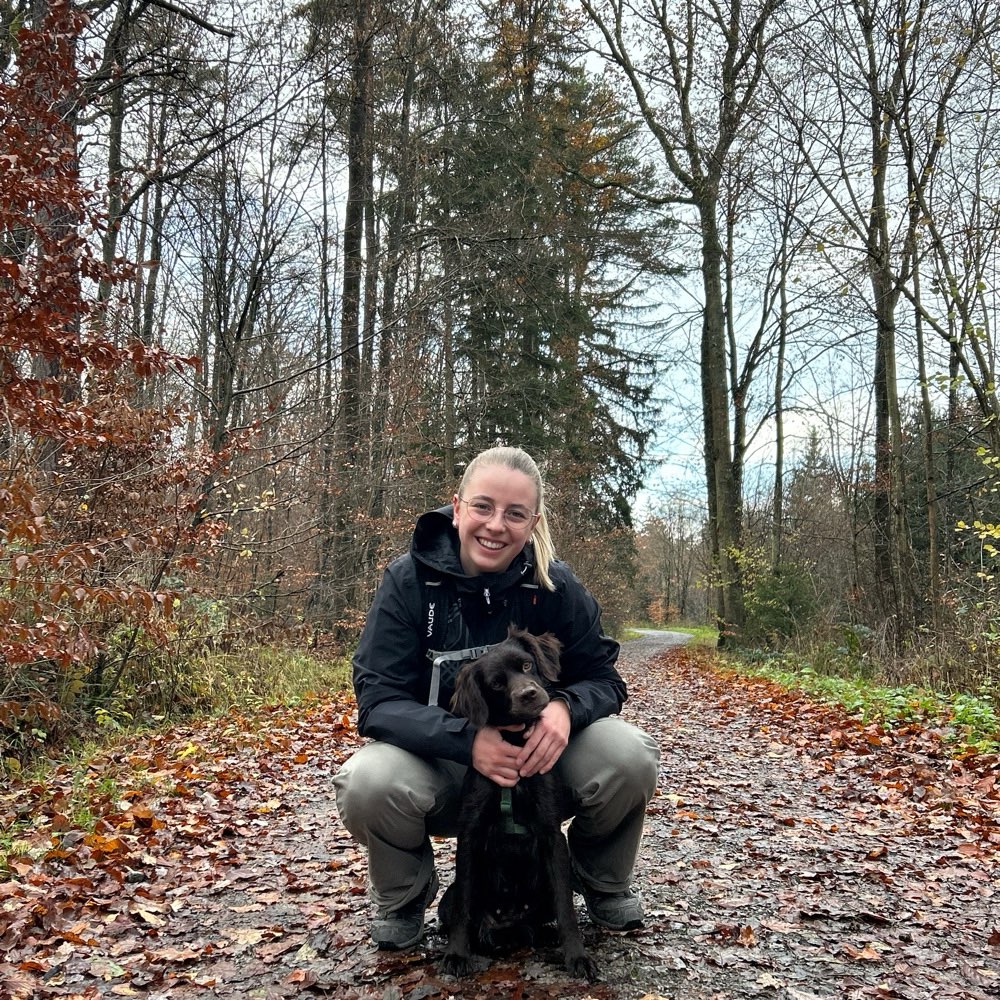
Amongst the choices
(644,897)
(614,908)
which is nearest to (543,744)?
(614,908)

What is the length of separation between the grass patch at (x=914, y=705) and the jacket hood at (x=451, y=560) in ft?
16.7

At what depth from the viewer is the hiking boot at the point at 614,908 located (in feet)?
10.4

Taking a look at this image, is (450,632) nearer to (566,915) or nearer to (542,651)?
(542,651)

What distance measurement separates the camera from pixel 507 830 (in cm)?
284

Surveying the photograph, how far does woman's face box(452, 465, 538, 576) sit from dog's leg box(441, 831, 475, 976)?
3.40 ft

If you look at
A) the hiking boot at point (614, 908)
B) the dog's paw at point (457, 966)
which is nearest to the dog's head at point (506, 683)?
the dog's paw at point (457, 966)

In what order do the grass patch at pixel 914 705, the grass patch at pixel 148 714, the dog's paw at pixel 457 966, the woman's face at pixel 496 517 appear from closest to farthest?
the dog's paw at pixel 457 966 < the woman's face at pixel 496 517 < the grass patch at pixel 148 714 < the grass patch at pixel 914 705

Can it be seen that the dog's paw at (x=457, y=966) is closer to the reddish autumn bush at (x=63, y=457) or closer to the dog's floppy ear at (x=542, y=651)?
the dog's floppy ear at (x=542, y=651)

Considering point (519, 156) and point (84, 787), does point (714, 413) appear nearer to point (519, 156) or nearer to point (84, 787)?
point (519, 156)

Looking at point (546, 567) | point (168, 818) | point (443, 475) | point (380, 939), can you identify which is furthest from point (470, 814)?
point (443, 475)

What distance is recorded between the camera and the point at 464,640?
320 centimetres

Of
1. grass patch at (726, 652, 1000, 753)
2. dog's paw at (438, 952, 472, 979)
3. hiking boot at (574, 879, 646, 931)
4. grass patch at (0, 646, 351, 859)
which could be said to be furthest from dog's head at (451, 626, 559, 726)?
grass patch at (726, 652, 1000, 753)

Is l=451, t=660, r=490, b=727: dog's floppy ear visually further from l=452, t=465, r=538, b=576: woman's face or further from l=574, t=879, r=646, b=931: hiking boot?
l=574, t=879, r=646, b=931: hiking boot

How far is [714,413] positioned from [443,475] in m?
6.15
